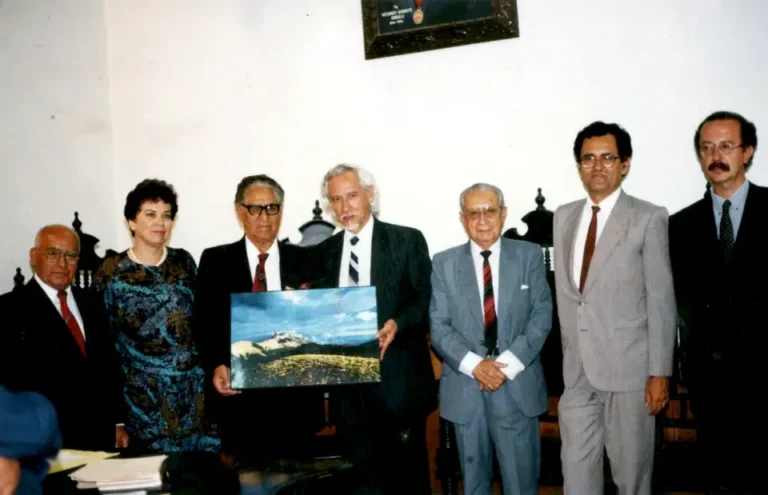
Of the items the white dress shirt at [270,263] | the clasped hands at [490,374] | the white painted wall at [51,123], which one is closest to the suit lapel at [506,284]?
the clasped hands at [490,374]

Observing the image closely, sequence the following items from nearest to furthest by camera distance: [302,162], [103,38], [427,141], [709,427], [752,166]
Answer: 1. [709,427]
2. [752,166]
3. [427,141]
4. [302,162]
5. [103,38]

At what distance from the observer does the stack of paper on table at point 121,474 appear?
1683 millimetres

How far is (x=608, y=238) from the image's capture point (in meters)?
2.60

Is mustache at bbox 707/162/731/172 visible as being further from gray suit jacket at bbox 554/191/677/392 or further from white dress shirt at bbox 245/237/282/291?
white dress shirt at bbox 245/237/282/291

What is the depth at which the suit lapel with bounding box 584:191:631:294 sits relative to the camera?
Result: 8.48ft

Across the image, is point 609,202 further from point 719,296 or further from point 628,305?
point 719,296

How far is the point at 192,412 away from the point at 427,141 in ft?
7.35

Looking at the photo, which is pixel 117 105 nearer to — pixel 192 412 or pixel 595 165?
pixel 192 412

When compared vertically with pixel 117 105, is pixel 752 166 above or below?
below

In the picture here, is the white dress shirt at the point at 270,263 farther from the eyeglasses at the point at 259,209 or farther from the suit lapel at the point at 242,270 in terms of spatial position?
the eyeglasses at the point at 259,209

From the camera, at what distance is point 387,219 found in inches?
165

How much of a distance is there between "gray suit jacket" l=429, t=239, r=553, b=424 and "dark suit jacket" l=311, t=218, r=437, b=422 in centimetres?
10

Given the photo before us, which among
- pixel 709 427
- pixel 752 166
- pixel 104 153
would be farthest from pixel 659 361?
pixel 104 153

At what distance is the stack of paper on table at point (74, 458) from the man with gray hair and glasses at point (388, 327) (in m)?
0.87
